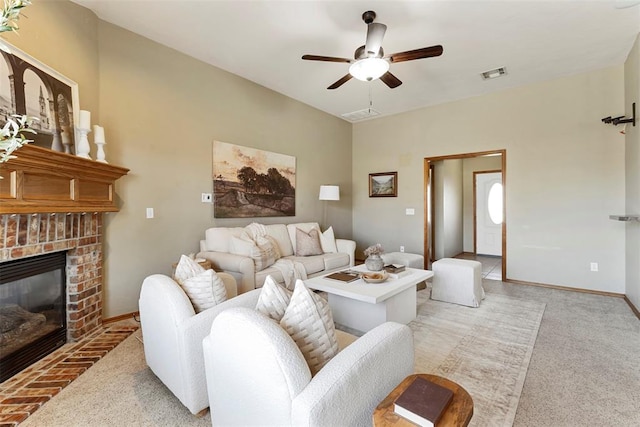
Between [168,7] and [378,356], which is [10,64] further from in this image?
[378,356]

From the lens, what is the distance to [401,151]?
5.43 meters

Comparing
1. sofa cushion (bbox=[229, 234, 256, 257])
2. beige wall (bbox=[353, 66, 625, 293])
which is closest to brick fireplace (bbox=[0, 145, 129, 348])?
sofa cushion (bbox=[229, 234, 256, 257])

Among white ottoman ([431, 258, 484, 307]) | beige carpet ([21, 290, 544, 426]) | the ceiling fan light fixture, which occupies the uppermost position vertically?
the ceiling fan light fixture

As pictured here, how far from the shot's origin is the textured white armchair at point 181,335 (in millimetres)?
1522

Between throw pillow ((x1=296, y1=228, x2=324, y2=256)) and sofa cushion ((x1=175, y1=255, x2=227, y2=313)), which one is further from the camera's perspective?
throw pillow ((x1=296, y1=228, x2=324, y2=256))

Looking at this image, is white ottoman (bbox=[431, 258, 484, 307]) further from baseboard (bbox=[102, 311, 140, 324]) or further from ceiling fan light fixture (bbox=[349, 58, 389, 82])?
baseboard (bbox=[102, 311, 140, 324])

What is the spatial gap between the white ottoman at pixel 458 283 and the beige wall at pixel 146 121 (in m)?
2.52

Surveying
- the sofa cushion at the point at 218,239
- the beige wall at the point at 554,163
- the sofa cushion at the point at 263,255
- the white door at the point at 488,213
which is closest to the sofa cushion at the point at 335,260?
the sofa cushion at the point at 263,255

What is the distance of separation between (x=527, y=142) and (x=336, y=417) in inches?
187

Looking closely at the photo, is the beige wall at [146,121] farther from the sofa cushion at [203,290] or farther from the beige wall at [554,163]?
the beige wall at [554,163]

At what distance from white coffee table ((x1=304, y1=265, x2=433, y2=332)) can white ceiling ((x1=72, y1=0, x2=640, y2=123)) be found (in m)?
2.44

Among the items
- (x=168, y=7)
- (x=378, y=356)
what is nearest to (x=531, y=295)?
(x=378, y=356)

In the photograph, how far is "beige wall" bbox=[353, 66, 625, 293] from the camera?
373 cm

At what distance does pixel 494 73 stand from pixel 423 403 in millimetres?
4279
